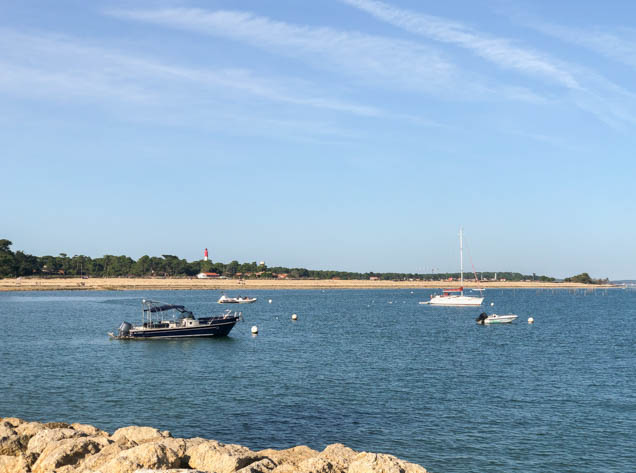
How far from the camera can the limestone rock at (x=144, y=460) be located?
50.7 feet

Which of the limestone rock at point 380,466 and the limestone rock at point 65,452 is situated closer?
the limestone rock at point 380,466

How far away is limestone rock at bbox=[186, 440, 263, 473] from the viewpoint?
1653 centimetres

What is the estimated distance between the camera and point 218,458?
1686 centimetres

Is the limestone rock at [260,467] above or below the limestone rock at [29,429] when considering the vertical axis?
above

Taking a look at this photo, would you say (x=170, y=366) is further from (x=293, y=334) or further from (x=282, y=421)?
(x=293, y=334)

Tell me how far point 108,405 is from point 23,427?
35.5 ft

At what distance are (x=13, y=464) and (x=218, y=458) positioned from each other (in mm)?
6317

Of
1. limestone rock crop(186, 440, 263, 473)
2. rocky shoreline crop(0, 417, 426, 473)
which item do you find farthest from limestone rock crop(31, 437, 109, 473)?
limestone rock crop(186, 440, 263, 473)

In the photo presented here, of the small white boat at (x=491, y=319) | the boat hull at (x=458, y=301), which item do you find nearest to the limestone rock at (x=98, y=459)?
the small white boat at (x=491, y=319)

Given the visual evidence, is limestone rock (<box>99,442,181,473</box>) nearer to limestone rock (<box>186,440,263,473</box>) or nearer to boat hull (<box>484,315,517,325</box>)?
limestone rock (<box>186,440,263,473</box>)

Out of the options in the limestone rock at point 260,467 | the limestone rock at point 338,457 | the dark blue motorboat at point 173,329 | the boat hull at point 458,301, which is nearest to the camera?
the limestone rock at point 260,467

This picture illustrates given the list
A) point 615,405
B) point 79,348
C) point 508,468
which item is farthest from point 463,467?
Result: point 79,348

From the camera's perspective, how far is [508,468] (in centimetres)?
2378

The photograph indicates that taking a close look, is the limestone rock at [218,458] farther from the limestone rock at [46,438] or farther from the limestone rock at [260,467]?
the limestone rock at [46,438]
